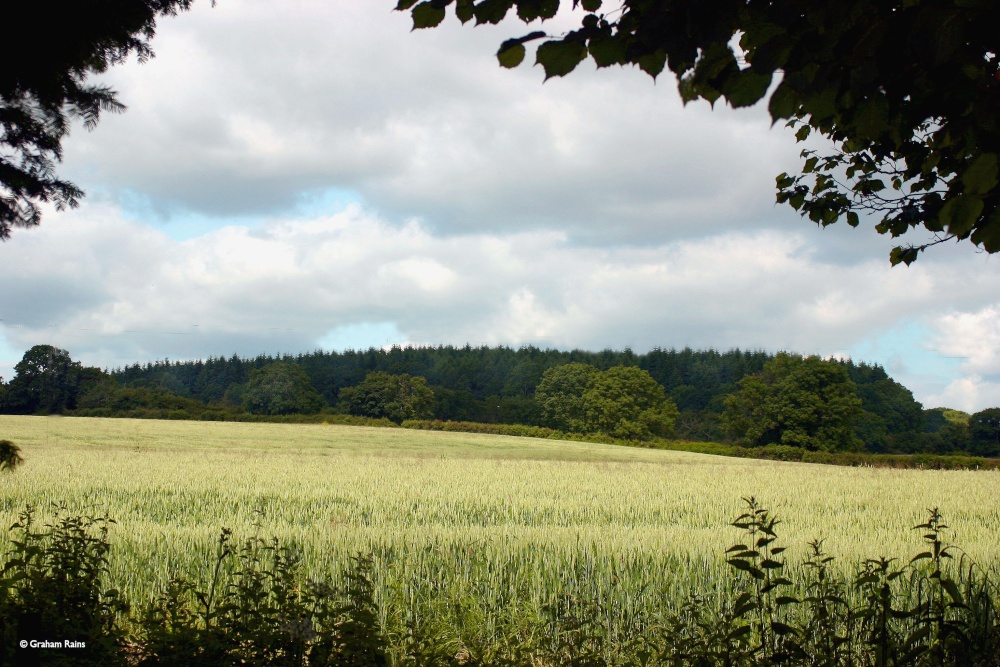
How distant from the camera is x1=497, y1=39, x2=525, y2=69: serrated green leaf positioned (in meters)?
3.40

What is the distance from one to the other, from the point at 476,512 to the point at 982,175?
14331mm

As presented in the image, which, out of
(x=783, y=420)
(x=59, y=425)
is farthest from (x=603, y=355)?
(x=59, y=425)


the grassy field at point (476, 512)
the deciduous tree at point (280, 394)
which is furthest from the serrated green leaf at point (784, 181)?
the deciduous tree at point (280, 394)

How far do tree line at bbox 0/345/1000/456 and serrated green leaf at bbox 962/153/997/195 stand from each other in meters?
51.7

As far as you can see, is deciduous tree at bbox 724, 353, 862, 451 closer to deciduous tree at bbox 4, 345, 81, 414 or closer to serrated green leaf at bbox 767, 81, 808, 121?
deciduous tree at bbox 4, 345, 81, 414

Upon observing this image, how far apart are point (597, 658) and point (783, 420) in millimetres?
68381

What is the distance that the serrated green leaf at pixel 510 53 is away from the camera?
11.1ft

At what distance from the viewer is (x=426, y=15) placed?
142 inches

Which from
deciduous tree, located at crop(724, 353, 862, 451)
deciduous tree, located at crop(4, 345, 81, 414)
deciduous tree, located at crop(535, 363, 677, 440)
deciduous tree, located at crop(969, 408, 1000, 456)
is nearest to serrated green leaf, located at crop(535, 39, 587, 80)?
deciduous tree, located at crop(4, 345, 81, 414)

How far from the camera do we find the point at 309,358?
448 ft

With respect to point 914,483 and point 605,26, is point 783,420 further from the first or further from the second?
point 605,26

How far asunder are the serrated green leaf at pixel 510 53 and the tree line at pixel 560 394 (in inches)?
1981

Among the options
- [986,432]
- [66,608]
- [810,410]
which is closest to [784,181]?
[66,608]

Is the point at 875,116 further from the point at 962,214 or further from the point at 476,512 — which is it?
the point at 476,512
